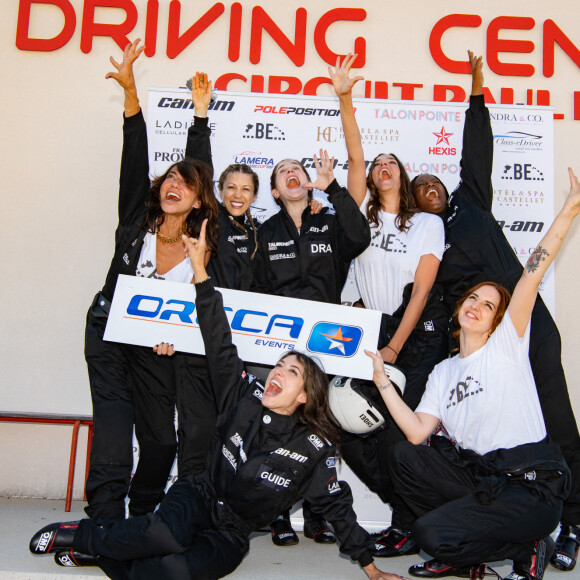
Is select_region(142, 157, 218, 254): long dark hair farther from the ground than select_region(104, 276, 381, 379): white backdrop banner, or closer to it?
farther from the ground

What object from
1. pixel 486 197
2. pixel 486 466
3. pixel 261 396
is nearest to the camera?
pixel 486 466

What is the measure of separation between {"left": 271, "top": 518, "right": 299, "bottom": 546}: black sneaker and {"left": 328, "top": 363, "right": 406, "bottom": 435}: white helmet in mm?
632

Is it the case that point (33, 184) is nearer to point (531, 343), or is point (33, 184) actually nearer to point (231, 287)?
point (231, 287)

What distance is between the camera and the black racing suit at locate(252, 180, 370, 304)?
10.7 feet

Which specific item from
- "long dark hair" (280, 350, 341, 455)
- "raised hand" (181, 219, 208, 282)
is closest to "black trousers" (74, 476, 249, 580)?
"long dark hair" (280, 350, 341, 455)

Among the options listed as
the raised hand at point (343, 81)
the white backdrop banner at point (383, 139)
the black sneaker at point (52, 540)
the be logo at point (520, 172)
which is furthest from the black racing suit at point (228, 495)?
the be logo at point (520, 172)

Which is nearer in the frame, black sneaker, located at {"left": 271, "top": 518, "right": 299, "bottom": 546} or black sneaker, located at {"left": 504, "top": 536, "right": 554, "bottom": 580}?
black sneaker, located at {"left": 504, "top": 536, "right": 554, "bottom": 580}

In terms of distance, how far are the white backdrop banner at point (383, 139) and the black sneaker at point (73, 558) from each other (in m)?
2.23

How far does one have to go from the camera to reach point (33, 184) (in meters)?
4.44

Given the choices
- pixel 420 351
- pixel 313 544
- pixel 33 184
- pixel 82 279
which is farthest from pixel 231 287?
pixel 33 184

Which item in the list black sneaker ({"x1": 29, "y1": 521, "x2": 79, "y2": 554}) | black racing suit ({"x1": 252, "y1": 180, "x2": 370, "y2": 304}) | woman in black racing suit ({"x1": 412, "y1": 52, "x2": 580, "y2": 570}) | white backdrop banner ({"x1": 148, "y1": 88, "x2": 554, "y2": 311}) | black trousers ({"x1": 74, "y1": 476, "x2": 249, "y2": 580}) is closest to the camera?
black trousers ({"x1": 74, "y1": 476, "x2": 249, "y2": 580})

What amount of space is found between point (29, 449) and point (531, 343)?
3.20 meters

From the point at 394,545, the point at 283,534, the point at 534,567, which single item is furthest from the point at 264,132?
the point at 534,567

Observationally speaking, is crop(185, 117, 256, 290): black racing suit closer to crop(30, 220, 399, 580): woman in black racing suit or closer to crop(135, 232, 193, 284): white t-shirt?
crop(135, 232, 193, 284): white t-shirt
